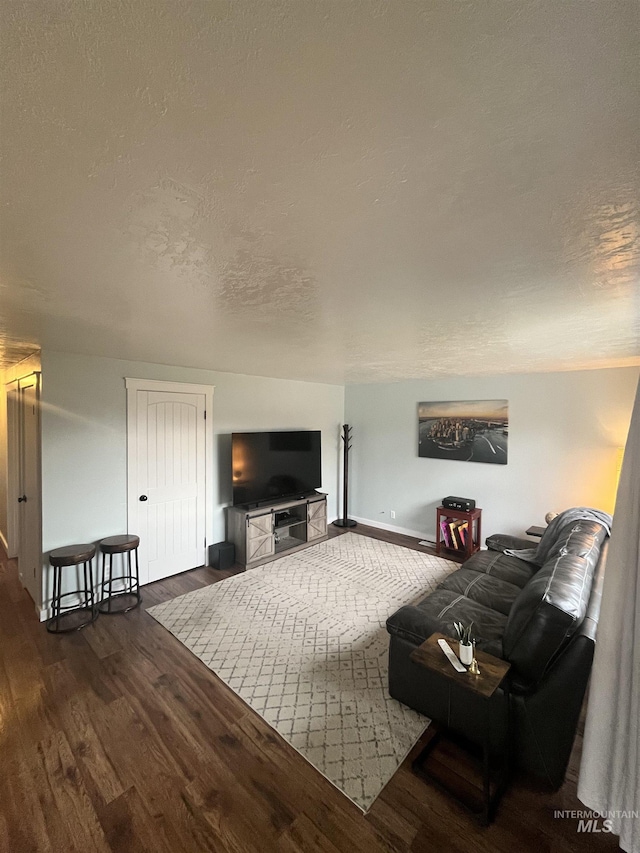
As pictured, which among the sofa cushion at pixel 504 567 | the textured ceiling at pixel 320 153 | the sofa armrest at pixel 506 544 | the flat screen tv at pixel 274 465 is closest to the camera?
the textured ceiling at pixel 320 153

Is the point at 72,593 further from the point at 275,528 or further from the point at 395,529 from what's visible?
the point at 395,529

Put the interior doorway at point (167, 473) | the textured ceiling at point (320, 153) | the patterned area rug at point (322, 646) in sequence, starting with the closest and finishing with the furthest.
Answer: the textured ceiling at point (320, 153) → the patterned area rug at point (322, 646) → the interior doorway at point (167, 473)

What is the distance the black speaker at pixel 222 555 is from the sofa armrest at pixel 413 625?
2.44 m

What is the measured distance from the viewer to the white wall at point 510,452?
386 centimetres

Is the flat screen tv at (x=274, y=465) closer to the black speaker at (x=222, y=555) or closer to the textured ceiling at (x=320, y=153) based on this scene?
the black speaker at (x=222, y=555)

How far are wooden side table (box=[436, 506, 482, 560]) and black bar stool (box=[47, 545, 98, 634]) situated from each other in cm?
395

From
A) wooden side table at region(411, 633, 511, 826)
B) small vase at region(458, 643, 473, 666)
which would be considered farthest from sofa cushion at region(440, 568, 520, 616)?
small vase at region(458, 643, 473, 666)

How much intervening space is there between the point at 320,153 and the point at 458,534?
4622 mm

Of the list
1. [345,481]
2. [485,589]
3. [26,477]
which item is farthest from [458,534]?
[26,477]

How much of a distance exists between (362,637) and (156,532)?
2377 mm

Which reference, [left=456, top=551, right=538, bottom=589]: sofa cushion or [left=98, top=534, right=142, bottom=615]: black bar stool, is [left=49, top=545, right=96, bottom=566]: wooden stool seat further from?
[left=456, top=551, right=538, bottom=589]: sofa cushion

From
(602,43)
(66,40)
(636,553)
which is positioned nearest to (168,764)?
(636,553)

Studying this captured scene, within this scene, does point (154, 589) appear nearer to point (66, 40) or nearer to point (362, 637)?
point (362, 637)
